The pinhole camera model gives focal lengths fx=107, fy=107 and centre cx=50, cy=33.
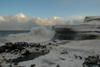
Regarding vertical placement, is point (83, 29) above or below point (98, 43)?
above

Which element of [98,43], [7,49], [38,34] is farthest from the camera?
[38,34]

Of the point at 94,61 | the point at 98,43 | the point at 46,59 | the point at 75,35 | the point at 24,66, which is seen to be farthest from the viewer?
the point at 75,35

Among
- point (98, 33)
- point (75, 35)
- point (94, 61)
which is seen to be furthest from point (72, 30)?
point (94, 61)

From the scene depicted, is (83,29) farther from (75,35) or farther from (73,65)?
(73,65)

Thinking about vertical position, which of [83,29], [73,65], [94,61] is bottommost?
[73,65]

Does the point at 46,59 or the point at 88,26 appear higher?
the point at 88,26

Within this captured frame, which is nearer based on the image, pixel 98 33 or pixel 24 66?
pixel 24 66

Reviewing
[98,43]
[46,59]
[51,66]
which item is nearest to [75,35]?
[98,43]

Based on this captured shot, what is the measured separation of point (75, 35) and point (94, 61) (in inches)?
383

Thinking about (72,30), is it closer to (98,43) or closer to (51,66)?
(98,43)

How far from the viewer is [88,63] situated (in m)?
5.39

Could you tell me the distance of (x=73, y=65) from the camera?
586cm

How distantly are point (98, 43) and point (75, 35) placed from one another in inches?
179

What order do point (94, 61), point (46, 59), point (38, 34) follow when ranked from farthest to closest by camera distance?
point (38, 34), point (46, 59), point (94, 61)
